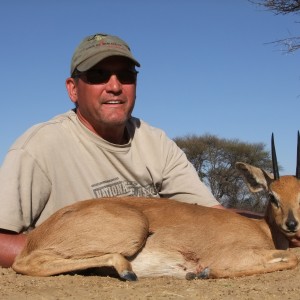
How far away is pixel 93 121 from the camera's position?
230 inches

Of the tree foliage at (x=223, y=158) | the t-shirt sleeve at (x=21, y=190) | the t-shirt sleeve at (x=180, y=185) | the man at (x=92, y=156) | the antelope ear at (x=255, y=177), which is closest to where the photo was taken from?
the t-shirt sleeve at (x=21, y=190)

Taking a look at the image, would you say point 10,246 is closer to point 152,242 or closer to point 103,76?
point 152,242

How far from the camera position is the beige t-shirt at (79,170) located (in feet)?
16.5

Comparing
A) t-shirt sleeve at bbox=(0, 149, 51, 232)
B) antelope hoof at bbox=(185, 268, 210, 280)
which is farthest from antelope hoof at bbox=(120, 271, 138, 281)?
t-shirt sleeve at bbox=(0, 149, 51, 232)

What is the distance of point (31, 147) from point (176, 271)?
5.23ft

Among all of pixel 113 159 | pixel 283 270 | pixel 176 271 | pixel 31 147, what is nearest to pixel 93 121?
pixel 113 159

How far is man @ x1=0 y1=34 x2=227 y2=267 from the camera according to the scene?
5023mm

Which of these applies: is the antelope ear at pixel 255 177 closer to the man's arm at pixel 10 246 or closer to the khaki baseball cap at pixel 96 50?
the khaki baseball cap at pixel 96 50

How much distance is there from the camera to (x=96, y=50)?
5730 mm

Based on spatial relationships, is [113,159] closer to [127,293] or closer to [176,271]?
[176,271]

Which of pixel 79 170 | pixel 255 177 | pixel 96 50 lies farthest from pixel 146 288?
pixel 255 177

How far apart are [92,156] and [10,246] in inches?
47.3

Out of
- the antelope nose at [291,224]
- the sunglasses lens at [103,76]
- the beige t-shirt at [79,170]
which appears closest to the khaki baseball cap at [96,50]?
the sunglasses lens at [103,76]

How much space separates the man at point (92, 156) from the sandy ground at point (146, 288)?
69 cm
